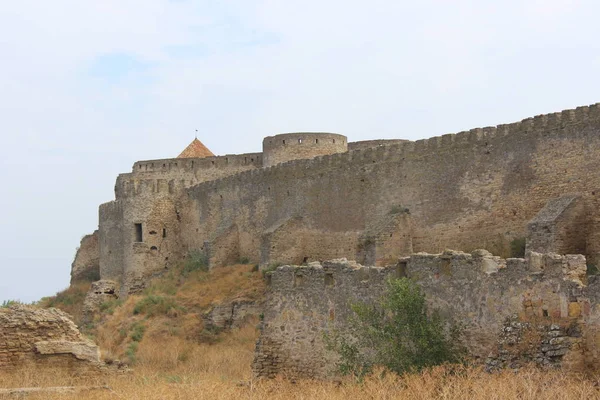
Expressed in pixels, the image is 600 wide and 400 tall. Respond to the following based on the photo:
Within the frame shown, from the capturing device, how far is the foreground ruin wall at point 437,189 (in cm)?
2289

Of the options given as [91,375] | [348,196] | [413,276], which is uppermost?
[348,196]

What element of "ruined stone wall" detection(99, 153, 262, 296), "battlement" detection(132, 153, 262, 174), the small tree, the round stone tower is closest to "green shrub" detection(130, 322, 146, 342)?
"ruined stone wall" detection(99, 153, 262, 296)

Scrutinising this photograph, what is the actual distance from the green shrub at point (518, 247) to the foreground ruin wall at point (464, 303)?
9.56 meters

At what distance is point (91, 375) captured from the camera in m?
15.6

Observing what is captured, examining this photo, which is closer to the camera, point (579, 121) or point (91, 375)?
point (91, 375)

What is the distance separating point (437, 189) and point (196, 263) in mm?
12606

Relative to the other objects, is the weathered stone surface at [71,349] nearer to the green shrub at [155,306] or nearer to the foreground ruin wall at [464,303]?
the foreground ruin wall at [464,303]

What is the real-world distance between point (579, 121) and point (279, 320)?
1095 cm

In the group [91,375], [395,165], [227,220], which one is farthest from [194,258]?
[91,375]

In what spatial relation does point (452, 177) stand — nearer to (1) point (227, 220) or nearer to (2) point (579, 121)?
(2) point (579, 121)

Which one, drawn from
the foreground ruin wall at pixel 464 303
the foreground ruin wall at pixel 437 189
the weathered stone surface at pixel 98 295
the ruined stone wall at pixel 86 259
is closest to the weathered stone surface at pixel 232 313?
the foreground ruin wall at pixel 437 189

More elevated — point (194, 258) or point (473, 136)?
point (473, 136)

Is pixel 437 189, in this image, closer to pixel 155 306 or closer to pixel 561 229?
pixel 561 229

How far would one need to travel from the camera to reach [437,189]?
2680cm
